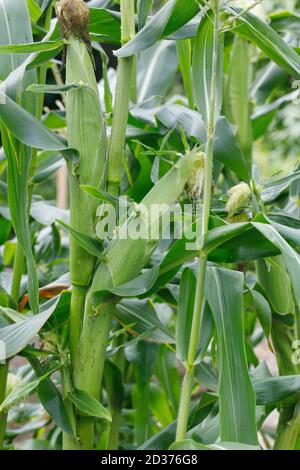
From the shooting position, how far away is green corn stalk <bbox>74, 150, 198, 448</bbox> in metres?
0.61

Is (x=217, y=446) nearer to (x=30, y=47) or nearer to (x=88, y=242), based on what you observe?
(x=88, y=242)

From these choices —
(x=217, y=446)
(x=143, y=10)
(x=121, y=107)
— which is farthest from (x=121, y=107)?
(x=217, y=446)

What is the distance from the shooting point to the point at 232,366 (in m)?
0.58

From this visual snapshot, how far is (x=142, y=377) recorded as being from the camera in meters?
1.15

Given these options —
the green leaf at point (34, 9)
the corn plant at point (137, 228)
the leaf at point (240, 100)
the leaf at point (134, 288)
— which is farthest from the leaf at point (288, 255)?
the leaf at point (240, 100)

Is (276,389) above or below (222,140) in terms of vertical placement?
below

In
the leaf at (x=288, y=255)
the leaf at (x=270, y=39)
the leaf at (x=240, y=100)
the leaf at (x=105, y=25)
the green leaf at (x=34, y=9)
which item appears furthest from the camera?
the leaf at (x=240, y=100)

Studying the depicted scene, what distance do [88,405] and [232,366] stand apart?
15 cm

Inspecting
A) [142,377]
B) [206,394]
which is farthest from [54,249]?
[206,394]

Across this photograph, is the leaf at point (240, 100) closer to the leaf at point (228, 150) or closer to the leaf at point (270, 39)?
the leaf at point (228, 150)

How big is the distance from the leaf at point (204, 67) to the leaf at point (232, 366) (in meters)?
0.17

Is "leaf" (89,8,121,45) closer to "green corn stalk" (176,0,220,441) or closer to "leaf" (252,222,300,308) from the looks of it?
"green corn stalk" (176,0,220,441)

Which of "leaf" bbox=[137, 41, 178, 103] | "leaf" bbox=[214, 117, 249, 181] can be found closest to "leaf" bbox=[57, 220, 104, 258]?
"leaf" bbox=[214, 117, 249, 181]

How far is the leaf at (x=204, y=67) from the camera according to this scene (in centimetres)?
64
